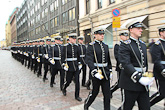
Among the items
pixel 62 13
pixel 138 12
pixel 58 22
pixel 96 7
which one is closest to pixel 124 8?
pixel 138 12

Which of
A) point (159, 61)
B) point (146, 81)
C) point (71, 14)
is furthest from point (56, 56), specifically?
point (71, 14)

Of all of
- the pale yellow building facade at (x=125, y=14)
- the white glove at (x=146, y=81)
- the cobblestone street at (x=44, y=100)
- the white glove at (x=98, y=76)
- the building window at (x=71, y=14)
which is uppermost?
the building window at (x=71, y=14)

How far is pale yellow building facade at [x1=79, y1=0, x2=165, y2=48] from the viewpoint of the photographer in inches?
493

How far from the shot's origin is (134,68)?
111 inches

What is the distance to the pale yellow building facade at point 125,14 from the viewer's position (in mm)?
12523

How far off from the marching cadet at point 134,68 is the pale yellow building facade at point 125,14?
6.71 m

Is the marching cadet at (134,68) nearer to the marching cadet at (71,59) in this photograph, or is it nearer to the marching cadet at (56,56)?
the marching cadet at (71,59)

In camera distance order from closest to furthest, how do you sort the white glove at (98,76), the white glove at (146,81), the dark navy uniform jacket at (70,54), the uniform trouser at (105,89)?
the white glove at (146,81), the white glove at (98,76), the uniform trouser at (105,89), the dark navy uniform jacket at (70,54)

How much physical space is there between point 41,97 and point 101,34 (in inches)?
119

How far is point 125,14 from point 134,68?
13.6 m

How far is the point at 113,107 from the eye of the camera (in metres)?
4.42

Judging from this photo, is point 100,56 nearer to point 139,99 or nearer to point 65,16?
point 139,99

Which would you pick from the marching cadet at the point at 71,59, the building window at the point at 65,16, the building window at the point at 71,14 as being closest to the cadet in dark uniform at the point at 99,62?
the marching cadet at the point at 71,59

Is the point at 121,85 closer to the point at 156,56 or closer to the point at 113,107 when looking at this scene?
the point at 156,56
